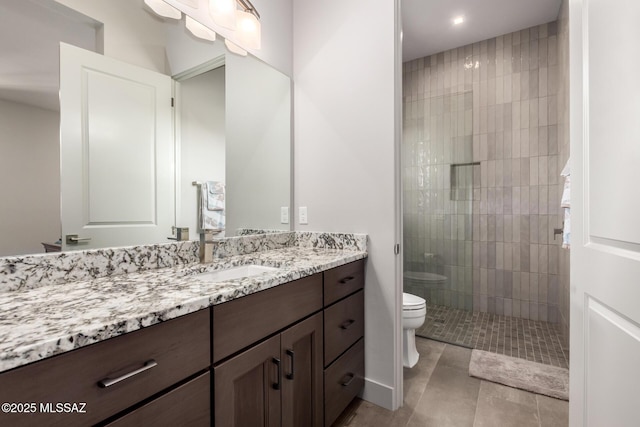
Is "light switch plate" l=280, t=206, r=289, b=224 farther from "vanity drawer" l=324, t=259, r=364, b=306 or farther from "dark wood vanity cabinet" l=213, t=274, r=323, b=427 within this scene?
"dark wood vanity cabinet" l=213, t=274, r=323, b=427

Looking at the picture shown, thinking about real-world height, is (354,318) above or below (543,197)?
below

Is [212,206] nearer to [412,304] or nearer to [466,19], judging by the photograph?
[412,304]

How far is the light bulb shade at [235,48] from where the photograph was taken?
1.61 meters

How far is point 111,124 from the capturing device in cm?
115

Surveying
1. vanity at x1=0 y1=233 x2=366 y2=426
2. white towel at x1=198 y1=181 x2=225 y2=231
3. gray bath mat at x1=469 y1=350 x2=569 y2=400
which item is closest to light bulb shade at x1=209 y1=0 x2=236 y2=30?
white towel at x1=198 y1=181 x2=225 y2=231

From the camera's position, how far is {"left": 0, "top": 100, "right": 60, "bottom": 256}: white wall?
34.7 inches

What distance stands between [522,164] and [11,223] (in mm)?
3578

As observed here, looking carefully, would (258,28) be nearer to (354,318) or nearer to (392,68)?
(392,68)

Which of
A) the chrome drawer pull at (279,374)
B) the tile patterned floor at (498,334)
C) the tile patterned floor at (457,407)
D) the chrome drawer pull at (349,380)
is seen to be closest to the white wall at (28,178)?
the chrome drawer pull at (279,374)

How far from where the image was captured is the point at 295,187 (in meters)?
2.00

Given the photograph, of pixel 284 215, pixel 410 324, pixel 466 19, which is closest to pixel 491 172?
pixel 466 19

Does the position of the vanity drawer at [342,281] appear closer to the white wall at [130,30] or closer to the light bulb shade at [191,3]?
the white wall at [130,30]

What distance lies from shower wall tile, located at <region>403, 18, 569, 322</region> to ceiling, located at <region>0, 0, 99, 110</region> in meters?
2.96

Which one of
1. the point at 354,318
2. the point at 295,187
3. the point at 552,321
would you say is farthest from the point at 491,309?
the point at 295,187
